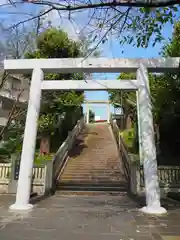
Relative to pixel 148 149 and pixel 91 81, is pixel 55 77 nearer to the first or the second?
pixel 91 81

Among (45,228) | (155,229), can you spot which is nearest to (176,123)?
(155,229)

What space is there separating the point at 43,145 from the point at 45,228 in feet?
35.3

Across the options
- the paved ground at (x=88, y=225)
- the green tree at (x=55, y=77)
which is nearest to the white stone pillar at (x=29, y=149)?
the paved ground at (x=88, y=225)

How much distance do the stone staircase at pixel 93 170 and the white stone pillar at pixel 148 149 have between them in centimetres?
429

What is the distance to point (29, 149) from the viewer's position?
6789 mm

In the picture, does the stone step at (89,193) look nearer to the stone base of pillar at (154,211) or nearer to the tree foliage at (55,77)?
the stone base of pillar at (154,211)

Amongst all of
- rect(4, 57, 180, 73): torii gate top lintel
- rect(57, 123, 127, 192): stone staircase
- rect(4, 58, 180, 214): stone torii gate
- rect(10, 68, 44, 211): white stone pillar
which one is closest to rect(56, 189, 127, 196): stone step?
rect(57, 123, 127, 192): stone staircase

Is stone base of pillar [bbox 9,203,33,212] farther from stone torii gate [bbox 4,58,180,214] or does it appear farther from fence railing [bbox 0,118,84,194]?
fence railing [bbox 0,118,84,194]

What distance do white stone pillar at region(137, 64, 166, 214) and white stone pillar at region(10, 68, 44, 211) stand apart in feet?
10.2

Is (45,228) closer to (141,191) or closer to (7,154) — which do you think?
(141,191)

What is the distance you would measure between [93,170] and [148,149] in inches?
249

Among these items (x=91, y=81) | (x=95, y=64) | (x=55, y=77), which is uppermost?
(x=55, y=77)

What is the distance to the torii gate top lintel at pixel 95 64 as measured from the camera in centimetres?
724

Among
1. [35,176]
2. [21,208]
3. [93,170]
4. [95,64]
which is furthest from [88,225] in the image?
[93,170]
